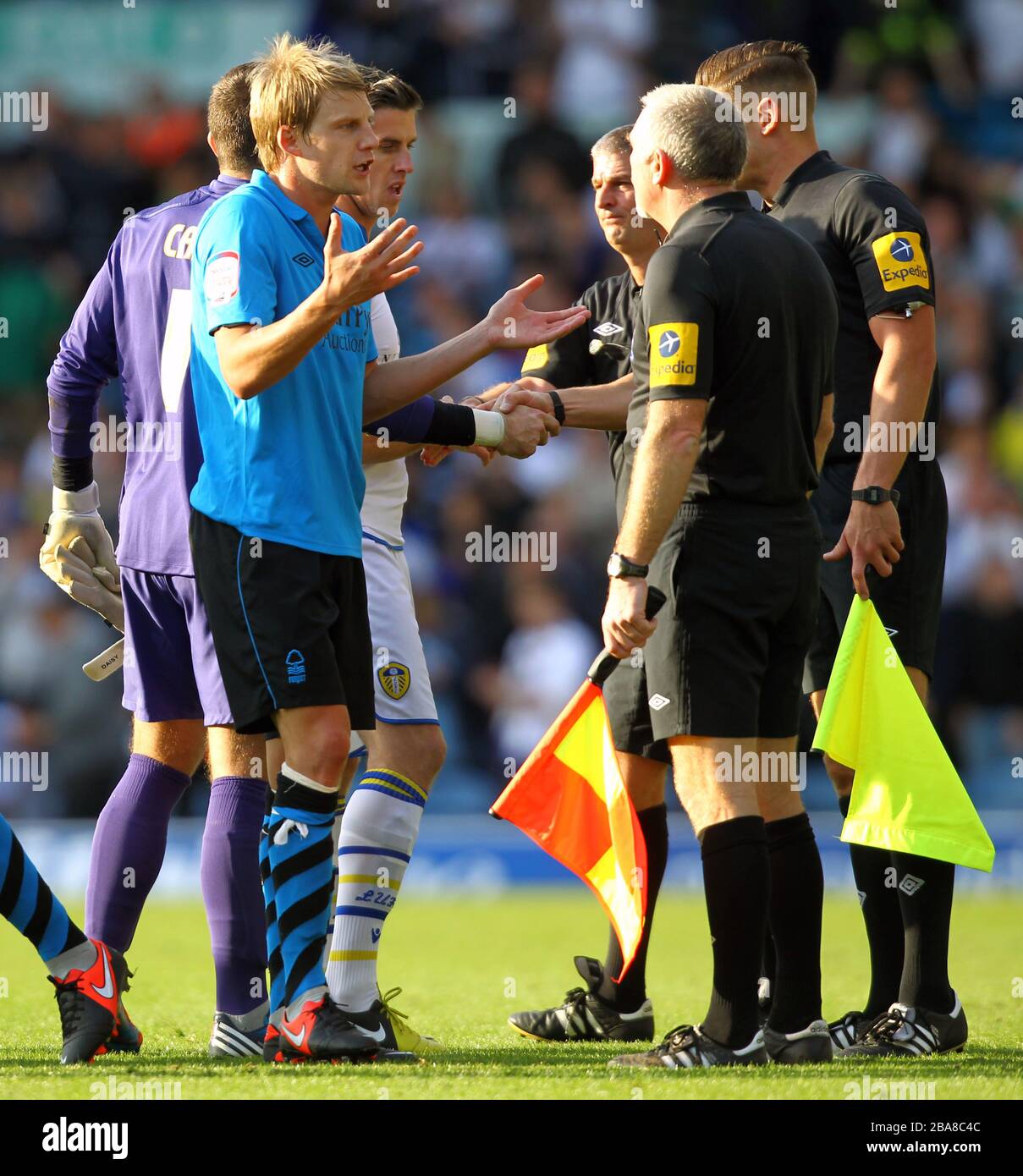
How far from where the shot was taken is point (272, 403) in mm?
3930

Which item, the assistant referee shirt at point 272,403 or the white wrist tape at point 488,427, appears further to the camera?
the white wrist tape at point 488,427

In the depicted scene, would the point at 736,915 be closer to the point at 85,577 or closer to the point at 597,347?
the point at 597,347

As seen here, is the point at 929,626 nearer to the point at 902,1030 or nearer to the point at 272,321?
the point at 902,1030

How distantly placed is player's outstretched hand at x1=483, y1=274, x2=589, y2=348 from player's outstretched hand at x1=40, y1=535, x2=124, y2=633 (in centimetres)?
136

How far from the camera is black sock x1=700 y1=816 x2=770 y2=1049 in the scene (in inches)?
150

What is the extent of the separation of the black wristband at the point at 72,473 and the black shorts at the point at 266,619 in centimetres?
112

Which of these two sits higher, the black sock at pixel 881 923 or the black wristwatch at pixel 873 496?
the black wristwatch at pixel 873 496

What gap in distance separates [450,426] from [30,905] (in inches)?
63.3

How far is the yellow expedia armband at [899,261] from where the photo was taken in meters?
4.60
